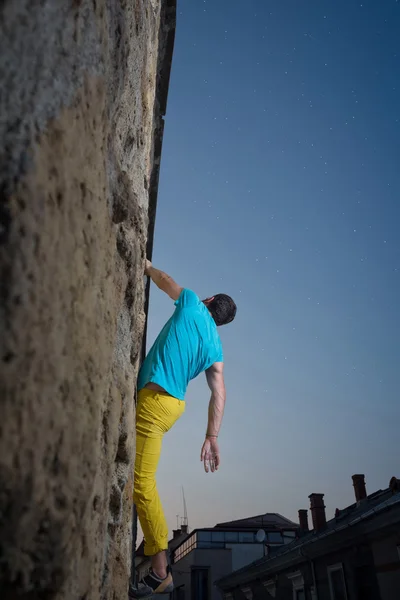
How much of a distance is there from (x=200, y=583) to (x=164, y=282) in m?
26.0

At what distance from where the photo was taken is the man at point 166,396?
224 centimetres

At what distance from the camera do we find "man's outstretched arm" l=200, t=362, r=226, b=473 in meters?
2.70

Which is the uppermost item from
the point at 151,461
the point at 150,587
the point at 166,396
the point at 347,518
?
the point at 347,518

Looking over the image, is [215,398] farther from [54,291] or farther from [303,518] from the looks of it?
[303,518]

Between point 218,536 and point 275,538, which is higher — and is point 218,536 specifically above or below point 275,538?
above

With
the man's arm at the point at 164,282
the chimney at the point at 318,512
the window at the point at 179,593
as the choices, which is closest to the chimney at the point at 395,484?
the chimney at the point at 318,512

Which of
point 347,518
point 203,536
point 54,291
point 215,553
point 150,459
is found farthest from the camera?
point 203,536

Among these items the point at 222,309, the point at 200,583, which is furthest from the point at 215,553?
the point at 222,309

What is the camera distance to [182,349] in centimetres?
256

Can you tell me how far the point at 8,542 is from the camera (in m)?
0.51

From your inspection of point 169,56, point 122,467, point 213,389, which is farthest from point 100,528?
point 169,56

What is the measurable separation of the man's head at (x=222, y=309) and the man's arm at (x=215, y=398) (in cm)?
42

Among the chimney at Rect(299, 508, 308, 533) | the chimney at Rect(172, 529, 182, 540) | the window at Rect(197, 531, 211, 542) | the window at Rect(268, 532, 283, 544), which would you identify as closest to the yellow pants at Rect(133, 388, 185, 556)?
the chimney at Rect(299, 508, 308, 533)

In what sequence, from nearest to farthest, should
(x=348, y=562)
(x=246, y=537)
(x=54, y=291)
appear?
(x=54, y=291) < (x=348, y=562) < (x=246, y=537)
